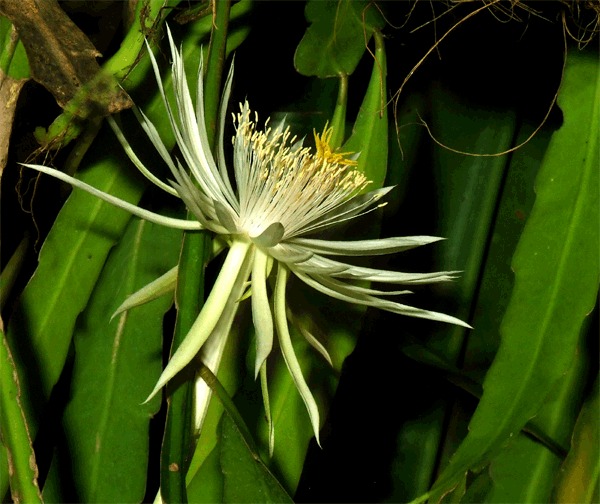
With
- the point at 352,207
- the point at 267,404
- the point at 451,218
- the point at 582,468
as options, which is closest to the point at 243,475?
the point at 267,404

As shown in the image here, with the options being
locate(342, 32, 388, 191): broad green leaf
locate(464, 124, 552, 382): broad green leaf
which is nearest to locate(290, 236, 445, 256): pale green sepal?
locate(342, 32, 388, 191): broad green leaf

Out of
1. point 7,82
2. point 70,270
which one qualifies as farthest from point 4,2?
point 70,270

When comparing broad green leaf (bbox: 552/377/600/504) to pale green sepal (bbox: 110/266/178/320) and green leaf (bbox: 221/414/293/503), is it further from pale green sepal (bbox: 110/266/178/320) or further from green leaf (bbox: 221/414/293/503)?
pale green sepal (bbox: 110/266/178/320)

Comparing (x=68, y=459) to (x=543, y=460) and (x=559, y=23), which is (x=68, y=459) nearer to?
(x=543, y=460)

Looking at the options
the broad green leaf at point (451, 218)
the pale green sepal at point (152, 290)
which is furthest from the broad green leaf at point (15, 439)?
the broad green leaf at point (451, 218)

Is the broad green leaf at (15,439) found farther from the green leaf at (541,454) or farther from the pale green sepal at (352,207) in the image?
the green leaf at (541,454)

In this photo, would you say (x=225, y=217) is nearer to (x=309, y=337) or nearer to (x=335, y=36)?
(x=309, y=337)
